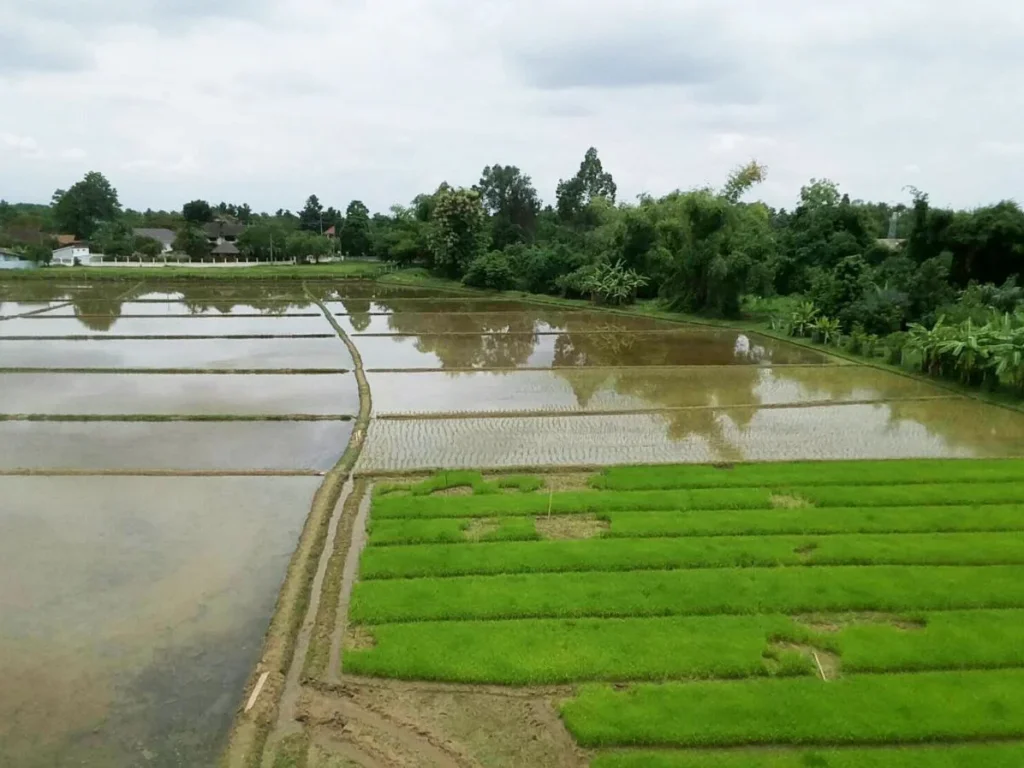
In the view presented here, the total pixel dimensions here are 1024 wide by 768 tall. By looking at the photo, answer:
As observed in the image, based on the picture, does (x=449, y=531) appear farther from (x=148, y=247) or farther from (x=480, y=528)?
(x=148, y=247)

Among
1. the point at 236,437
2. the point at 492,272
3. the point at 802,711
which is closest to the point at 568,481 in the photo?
the point at 802,711

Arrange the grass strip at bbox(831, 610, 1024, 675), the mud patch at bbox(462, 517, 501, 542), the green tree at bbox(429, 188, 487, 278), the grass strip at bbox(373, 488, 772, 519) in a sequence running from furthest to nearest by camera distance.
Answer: the green tree at bbox(429, 188, 487, 278) → the grass strip at bbox(373, 488, 772, 519) → the mud patch at bbox(462, 517, 501, 542) → the grass strip at bbox(831, 610, 1024, 675)

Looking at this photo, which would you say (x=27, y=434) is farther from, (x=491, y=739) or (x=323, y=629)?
(x=491, y=739)

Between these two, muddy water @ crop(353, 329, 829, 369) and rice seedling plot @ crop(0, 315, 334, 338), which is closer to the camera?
muddy water @ crop(353, 329, 829, 369)

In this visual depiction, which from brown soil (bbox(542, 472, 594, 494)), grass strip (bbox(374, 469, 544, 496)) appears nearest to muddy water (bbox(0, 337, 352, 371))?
Result: grass strip (bbox(374, 469, 544, 496))

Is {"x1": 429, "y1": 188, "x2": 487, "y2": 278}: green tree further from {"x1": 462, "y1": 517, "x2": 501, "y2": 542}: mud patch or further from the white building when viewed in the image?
{"x1": 462, "y1": 517, "x2": 501, "y2": 542}: mud patch

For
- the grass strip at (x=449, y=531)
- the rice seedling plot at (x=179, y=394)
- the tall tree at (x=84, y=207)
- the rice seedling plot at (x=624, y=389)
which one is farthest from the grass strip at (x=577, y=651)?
the tall tree at (x=84, y=207)
